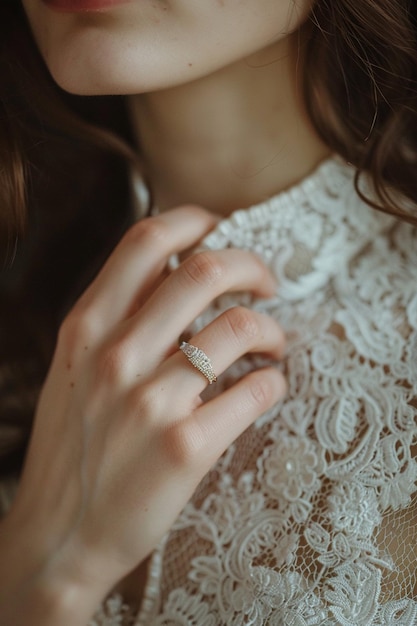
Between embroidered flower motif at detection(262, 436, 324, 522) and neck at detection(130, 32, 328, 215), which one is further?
neck at detection(130, 32, 328, 215)

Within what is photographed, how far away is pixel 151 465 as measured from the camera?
0.88 m

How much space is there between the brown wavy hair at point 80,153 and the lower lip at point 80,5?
0.21m

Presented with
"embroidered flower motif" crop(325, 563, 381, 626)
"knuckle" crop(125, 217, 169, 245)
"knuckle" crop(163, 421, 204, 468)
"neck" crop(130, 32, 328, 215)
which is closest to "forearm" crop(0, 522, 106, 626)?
"knuckle" crop(163, 421, 204, 468)

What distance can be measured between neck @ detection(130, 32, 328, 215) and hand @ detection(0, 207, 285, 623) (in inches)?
6.1

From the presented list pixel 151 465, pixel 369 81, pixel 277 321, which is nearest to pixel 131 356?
pixel 151 465

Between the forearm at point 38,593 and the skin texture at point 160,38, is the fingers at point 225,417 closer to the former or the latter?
the forearm at point 38,593

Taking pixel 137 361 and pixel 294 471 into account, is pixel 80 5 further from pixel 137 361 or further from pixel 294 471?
pixel 294 471

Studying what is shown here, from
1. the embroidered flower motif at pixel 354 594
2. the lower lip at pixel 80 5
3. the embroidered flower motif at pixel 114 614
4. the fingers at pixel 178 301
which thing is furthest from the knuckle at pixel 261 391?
the lower lip at pixel 80 5

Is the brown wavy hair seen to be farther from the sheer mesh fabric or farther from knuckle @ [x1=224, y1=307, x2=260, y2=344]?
knuckle @ [x1=224, y1=307, x2=260, y2=344]

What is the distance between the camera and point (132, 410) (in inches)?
35.1

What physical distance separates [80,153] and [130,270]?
42 cm

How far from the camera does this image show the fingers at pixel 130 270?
0.97m

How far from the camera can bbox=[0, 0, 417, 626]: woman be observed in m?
0.87

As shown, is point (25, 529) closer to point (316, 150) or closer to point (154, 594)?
point (154, 594)
